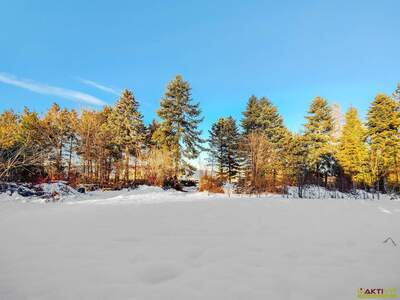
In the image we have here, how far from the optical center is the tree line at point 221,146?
21000mm

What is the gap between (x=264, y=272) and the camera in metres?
2.09

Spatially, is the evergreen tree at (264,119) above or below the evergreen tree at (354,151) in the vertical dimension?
above

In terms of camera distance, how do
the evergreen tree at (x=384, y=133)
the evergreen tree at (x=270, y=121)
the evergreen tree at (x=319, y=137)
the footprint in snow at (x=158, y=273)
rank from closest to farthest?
the footprint in snow at (x=158, y=273), the evergreen tree at (x=384, y=133), the evergreen tree at (x=319, y=137), the evergreen tree at (x=270, y=121)

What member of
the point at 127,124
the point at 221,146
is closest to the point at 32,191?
the point at 127,124

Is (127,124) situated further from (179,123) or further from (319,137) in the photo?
(319,137)

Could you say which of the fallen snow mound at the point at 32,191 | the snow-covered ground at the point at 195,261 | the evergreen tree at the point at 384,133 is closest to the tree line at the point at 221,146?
the evergreen tree at the point at 384,133

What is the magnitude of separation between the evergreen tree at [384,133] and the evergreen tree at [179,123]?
1583 centimetres

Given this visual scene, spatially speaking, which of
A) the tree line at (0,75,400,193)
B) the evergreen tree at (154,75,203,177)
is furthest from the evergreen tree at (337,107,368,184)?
the evergreen tree at (154,75,203,177)

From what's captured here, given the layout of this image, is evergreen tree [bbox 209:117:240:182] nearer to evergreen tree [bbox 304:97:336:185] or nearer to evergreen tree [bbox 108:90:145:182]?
evergreen tree [bbox 304:97:336:185]

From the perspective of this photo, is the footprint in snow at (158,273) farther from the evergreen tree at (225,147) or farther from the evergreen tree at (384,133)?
the evergreen tree at (225,147)

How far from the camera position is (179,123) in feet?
90.6

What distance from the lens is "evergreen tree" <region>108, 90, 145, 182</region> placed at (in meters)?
28.0

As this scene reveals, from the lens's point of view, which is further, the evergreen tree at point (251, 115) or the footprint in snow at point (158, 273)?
the evergreen tree at point (251, 115)

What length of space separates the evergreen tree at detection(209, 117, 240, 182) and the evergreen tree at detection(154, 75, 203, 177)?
11.6 ft
